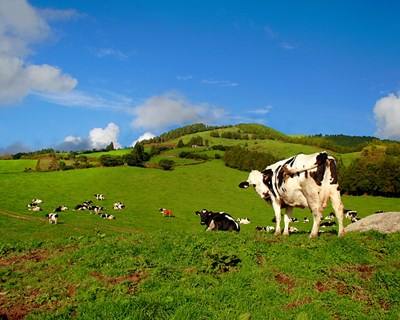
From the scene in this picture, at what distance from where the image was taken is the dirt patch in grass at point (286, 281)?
12.7 metres

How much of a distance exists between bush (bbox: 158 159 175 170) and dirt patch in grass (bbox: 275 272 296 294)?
351 feet

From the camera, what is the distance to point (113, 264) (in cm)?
1418

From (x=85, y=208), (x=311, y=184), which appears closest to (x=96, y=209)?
(x=85, y=208)

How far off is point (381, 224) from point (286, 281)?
38.0ft

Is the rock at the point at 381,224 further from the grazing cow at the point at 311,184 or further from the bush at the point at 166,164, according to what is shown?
the bush at the point at 166,164

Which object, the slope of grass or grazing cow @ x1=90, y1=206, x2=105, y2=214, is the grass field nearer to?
grazing cow @ x1=90, y1=206, x2=105, y2=214

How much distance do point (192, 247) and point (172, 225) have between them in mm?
49610

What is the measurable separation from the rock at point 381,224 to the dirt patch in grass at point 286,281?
32.1 feet

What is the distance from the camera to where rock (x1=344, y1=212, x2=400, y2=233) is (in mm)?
21703


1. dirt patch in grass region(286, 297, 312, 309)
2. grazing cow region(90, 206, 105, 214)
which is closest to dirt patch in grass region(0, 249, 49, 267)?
dirt patch in grass region(286, 297, 312, 309)

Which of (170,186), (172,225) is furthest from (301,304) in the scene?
(170,186)

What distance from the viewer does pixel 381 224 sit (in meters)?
22.5

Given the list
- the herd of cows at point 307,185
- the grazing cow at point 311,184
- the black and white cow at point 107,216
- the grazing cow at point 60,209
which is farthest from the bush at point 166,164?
the grazing cow at point 311,184

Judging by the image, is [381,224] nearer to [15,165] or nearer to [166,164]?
[166,164]
